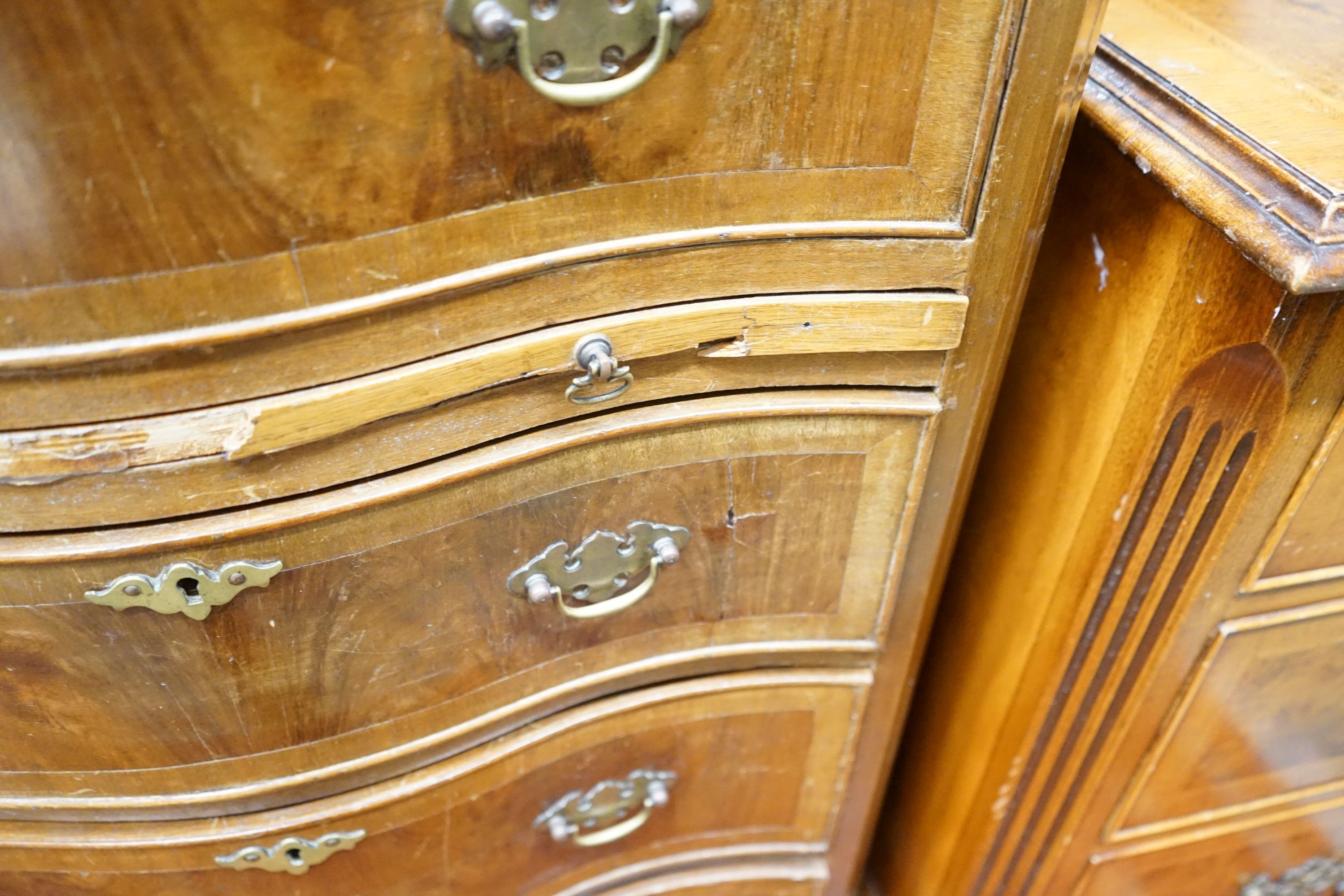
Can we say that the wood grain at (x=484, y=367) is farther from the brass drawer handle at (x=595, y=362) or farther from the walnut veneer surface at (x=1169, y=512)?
the walnut veneer surface at (x=1169, y=512)

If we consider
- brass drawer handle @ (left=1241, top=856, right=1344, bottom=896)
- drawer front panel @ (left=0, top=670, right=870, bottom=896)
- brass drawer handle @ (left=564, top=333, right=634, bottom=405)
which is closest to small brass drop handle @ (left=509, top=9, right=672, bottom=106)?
brass drawer handle @ (left=564, top=333, right=634, bottom=405)

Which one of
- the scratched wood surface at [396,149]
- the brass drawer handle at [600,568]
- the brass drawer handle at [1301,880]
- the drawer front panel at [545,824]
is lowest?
the brass drawer handle at [1301,880]

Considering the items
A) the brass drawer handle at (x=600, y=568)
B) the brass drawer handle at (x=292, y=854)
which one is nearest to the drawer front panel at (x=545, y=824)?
the brass drawer handle at (x=292, y=854)

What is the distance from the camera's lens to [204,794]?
49 centimetres

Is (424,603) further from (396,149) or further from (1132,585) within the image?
(1132,585)

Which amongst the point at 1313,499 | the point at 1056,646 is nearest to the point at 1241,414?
the point at 1313,499

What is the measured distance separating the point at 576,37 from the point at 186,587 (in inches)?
11.2

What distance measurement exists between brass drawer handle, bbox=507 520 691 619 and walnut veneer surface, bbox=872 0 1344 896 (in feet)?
0.81

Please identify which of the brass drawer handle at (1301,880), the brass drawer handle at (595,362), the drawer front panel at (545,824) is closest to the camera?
the brass drawer handle at (595,362)

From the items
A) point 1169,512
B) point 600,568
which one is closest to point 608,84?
point 600,568

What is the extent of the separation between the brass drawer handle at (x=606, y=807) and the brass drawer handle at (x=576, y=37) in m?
0.44

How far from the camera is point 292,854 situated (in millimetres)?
523

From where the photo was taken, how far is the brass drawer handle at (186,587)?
1.31 feet

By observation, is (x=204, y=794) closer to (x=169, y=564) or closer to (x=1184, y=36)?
(x=169, y=564)
